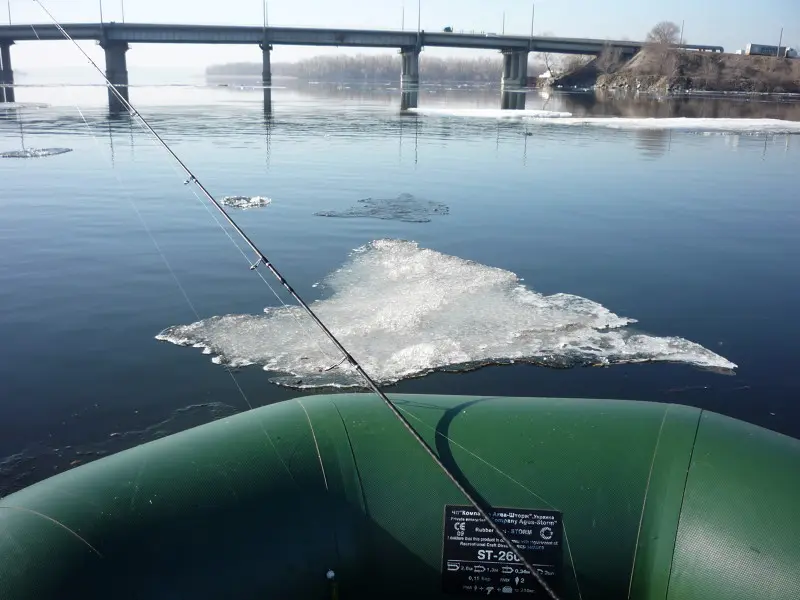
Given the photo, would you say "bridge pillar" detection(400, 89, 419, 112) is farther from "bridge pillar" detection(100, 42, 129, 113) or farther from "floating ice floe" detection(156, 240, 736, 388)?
"floating ice floe" detection(156, 240, 736, 388)

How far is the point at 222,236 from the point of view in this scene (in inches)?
395

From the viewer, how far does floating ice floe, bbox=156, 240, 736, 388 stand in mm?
5772

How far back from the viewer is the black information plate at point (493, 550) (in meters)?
2.82

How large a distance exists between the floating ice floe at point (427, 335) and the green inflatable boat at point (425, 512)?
2391 mm

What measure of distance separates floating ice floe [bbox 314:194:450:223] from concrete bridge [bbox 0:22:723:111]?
Result: 6157 cm

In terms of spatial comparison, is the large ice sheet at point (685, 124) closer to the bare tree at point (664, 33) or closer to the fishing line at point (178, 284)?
the fishing line at point (178, 284)

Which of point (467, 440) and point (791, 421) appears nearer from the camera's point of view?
point (467, 440)

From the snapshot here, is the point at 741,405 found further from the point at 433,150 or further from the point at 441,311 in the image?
the point at 433,150

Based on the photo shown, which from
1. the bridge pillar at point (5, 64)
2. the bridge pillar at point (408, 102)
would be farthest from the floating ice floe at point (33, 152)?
the bridge pillar at point (5, 64)

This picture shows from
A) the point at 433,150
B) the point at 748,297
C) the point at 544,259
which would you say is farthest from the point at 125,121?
the point at 748,297

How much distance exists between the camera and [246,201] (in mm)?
12219

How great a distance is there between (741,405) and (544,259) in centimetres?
394

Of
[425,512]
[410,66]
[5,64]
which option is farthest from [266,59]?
[425,512]

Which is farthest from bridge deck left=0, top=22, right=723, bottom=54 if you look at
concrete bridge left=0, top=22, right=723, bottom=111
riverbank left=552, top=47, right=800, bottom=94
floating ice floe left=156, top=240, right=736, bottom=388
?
floating ice floe left=156, top=240, right=736, bottom=388
